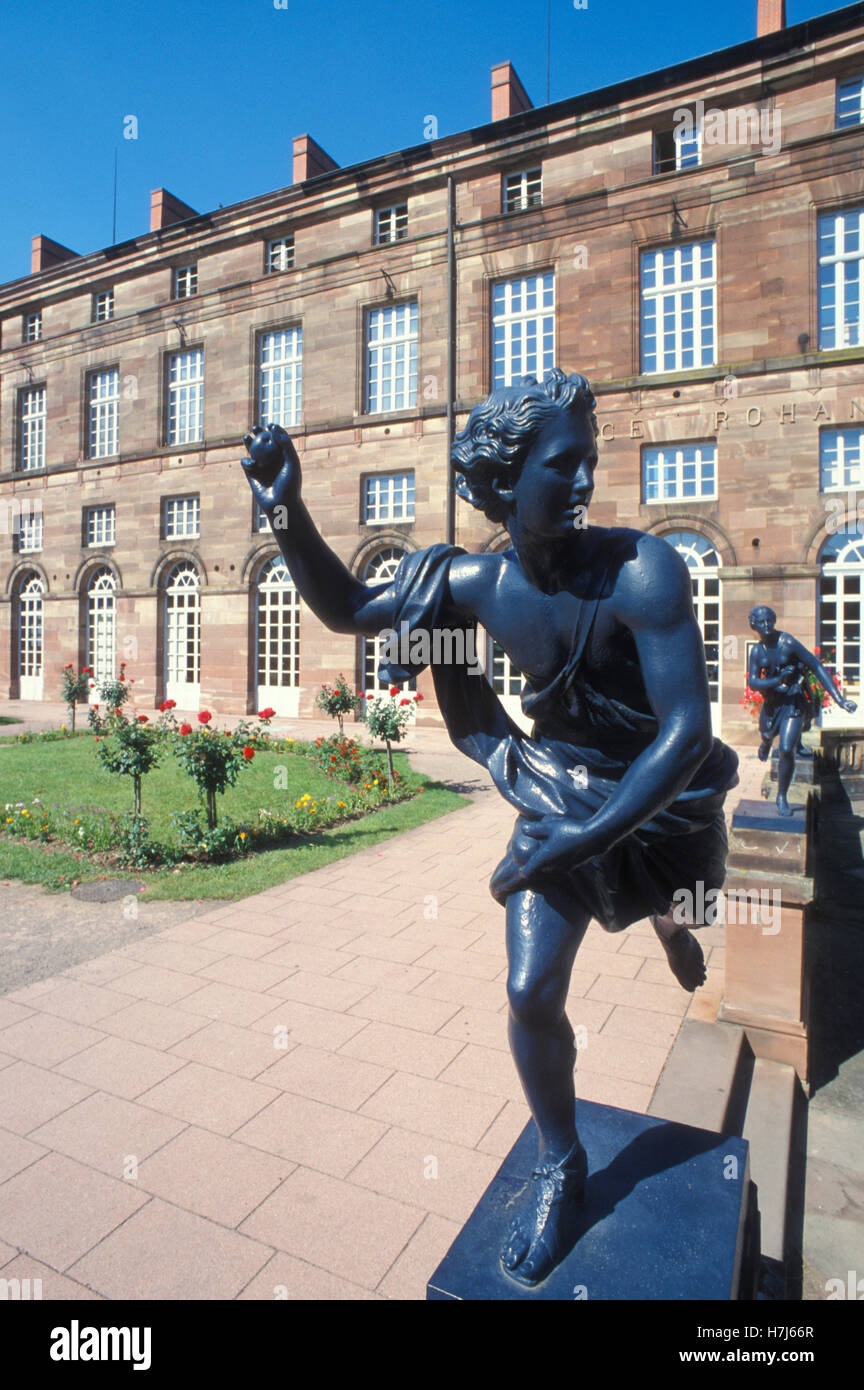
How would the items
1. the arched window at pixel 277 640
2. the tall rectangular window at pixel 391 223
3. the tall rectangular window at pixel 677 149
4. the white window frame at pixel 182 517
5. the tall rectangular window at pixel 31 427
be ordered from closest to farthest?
the tall rectangular window at pixel 677 149, the tall rectangular window at pixel 391 223, the arched window at pixel 277 640, the white window frame at pixel 182 517, the tall rectangular window at pixel 31 427

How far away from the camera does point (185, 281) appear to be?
2422cm

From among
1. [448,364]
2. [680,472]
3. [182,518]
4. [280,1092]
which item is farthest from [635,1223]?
[182,518]

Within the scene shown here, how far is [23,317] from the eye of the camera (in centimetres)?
2761

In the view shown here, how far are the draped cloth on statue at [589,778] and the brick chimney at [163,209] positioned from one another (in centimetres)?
2922

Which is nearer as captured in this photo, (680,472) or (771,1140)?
(771,1140)

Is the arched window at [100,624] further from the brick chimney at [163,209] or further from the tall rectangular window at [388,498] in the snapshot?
the brick chimney at [163,209]

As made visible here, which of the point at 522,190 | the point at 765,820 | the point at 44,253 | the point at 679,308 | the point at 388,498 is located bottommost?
the point at 765,820

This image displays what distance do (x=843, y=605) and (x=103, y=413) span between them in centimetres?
2263

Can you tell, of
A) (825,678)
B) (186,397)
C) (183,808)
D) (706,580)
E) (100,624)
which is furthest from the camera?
(100,624)

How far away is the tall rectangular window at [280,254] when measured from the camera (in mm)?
22062

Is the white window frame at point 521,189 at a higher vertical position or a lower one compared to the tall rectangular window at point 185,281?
lower

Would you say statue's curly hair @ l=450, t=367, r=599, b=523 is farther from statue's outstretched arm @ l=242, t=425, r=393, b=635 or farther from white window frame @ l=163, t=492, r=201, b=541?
white window frame @ l=163, t=492, r=201, b=541

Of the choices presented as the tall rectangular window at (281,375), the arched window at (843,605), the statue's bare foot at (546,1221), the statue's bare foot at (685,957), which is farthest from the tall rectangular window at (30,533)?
the statue's bare foot at (546,1221)

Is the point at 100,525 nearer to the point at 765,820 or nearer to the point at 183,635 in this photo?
the point at 183,635
